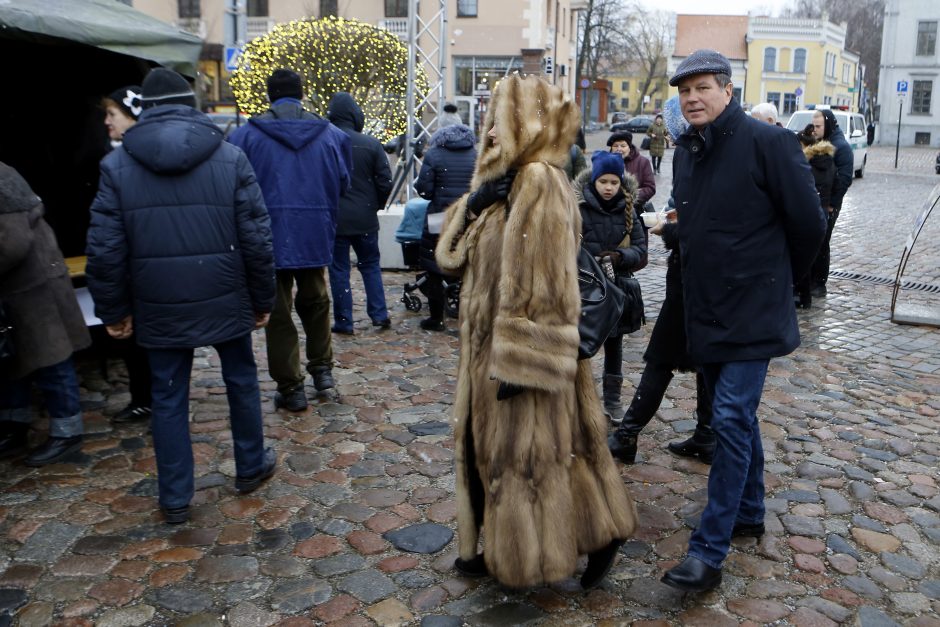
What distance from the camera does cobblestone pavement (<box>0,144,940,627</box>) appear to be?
3.44 metres

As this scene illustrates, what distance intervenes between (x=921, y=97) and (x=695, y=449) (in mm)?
59565

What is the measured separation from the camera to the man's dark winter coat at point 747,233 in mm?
3277

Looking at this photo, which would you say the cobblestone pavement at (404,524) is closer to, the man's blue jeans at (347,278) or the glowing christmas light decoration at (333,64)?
the man's blue jeans at (347,278)

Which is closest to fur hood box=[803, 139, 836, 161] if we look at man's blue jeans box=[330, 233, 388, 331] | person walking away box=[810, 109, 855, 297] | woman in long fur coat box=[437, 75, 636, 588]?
person walking away box=[810, 109, 855, 297]

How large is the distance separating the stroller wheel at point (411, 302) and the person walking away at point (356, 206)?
0.87m

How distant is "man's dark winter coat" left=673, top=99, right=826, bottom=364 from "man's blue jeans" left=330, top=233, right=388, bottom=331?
4417 millimetres

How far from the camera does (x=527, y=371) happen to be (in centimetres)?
303

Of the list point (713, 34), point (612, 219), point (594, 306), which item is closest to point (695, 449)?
point (612, 219)

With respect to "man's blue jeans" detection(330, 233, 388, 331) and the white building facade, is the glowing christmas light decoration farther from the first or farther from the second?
the white building facade

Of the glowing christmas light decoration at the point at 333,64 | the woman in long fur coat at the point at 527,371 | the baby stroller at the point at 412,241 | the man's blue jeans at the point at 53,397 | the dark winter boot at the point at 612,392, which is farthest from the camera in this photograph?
the glowing christmas light decoration at the point at 333,64

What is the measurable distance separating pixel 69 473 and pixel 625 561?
2997 millimetres

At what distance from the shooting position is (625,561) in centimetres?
378

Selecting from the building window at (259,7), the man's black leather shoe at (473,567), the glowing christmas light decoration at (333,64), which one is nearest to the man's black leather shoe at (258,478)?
the man's black leather shoe at (473,567)

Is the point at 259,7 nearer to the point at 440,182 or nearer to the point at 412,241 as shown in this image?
the point at 412,241
